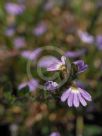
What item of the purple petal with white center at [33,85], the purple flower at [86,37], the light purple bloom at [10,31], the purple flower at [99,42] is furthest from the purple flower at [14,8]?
the purple petal with white center at [33,85]

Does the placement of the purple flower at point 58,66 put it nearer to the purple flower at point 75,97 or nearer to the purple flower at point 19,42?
the purple flower at point 75,97

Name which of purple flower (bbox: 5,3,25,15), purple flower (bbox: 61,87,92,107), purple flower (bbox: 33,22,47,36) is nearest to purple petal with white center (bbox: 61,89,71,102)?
purple flower (bbox: 61,87,92,107)

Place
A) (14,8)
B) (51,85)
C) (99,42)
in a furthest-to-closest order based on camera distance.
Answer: (14,8) → (99,42) → (51,85)

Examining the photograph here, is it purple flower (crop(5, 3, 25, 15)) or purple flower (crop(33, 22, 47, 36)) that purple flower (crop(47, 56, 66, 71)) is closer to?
purple flower (crop(33, 22, 47, 36))

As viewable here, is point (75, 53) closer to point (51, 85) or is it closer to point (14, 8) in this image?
point (14, 8)

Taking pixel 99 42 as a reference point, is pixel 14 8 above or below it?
above

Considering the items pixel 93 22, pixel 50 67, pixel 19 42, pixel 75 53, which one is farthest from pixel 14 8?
pixel 50 67
